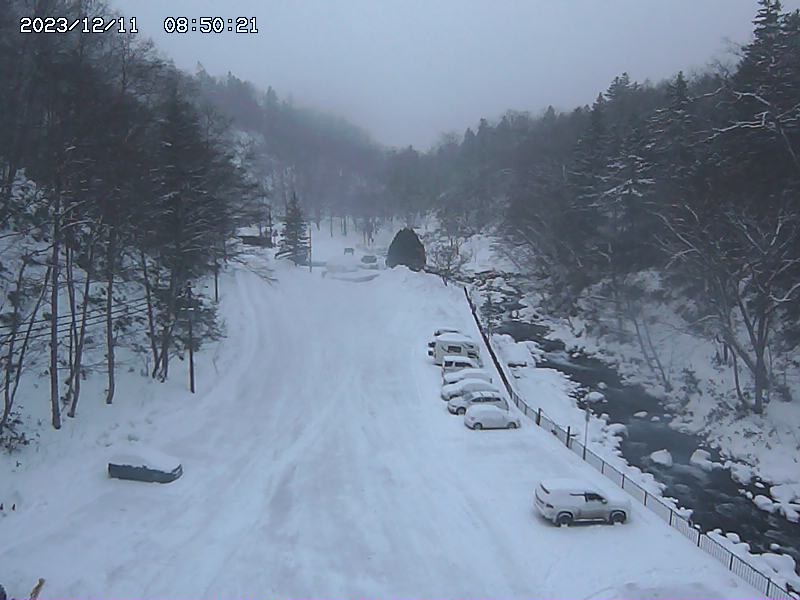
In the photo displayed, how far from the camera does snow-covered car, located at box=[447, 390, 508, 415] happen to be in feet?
93.8

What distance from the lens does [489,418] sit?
87.9ft

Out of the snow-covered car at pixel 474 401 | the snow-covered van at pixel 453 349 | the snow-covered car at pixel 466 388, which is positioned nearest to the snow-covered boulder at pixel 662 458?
the snow-covered car at pixel 474 401

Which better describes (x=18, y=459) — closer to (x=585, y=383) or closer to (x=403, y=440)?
(x=403, y=440)

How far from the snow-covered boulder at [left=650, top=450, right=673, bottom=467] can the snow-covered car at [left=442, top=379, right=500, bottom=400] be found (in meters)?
7.45

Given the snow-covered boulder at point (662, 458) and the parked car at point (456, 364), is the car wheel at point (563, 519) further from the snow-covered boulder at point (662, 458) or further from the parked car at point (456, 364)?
the parked car at point (456, 364)

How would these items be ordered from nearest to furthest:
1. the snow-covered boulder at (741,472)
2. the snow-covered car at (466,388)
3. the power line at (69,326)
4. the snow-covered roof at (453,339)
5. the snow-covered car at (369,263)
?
the power line at (69,326) → the snow-covered boulder at (741,472) → the snow-covered car at (466,388) → the snow-covered roof at (453,339) → the snow-covered car at (369,263)

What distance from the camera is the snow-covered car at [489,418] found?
87.7 feet

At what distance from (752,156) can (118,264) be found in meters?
32.4

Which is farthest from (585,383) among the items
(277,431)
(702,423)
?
(277,431)

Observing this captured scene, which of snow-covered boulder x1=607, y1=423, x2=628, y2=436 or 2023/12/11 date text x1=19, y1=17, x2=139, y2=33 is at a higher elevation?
2023/12/11 date text x1=19, y1=17, x2=139, y2=33

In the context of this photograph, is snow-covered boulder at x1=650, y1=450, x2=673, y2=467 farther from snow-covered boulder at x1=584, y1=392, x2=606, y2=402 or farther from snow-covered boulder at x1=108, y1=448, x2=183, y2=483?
snow-covered boulder at x1=108, y1=448, x2=183, y2=483

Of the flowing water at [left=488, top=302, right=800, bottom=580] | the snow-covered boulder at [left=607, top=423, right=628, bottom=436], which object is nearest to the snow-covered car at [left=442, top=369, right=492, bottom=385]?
the snow-covered boulder at [left=607, top=423, right=628, bottom=436]

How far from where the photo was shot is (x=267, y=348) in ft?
129

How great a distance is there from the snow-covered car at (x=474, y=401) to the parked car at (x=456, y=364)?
5.75m
